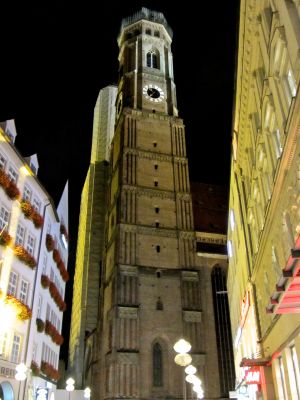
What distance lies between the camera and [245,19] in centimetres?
1522

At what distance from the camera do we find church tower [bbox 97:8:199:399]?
1368 inches

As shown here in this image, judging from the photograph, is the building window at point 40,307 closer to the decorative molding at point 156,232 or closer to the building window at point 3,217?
the building window at point 3,217

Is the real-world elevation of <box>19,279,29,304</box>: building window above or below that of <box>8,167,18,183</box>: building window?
below

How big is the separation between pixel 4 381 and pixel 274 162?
52.7 feet

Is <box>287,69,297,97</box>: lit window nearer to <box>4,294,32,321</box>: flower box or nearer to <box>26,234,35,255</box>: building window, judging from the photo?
<box>4,294,32,321</box>: flower box

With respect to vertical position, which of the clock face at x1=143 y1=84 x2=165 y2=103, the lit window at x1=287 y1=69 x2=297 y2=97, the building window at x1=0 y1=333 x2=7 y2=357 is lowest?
the building window at x1=0 y1=333 x2=7 y2=357

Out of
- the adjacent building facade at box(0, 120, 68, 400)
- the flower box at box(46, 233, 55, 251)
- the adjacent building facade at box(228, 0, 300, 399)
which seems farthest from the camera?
the flower box at box(46, 233, 55, 251)

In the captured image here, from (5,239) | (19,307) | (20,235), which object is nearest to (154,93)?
(20,235)

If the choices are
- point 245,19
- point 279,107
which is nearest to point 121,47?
point 245,19

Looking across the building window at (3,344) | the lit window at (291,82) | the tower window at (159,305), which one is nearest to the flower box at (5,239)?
the building window at (3,344)

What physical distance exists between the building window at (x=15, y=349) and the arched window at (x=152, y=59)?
42613mm

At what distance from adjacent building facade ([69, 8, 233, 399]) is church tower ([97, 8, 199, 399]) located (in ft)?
0.29

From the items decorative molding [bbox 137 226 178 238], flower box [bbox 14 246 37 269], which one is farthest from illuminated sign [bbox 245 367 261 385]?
decorative molding [bbox 137 226 178 238]

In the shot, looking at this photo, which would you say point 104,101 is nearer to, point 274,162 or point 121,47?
point 121,47
